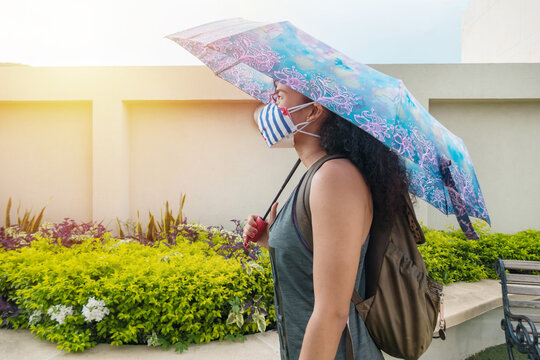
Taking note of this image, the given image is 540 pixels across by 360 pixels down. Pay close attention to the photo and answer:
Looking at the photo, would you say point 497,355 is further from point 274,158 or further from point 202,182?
point 202,182

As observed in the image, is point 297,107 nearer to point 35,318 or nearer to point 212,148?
point 35,318

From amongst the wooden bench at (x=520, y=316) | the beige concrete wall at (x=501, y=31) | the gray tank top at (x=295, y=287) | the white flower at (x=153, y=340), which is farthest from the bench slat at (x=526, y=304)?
the beige concrete wall at (x=501, y=31)

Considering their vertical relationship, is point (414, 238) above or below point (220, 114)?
below

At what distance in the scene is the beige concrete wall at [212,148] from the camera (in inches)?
236

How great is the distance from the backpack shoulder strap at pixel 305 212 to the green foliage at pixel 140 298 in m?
→ 2.17

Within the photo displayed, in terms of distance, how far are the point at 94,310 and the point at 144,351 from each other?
49 centimetres

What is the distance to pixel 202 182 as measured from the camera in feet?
20.3

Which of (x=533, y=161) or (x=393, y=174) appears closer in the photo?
(x=393, y=174)

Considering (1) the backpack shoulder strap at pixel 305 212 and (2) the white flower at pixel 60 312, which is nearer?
(1) the backpack shoulder strap at pixel 305 212

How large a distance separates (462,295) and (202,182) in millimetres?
3942

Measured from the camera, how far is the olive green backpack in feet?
3.61

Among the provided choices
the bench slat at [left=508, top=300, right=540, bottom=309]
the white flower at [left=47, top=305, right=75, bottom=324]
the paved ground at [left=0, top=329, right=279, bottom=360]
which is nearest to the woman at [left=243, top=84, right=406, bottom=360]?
the paved ground at [left=0, top=329, right=279, bottom=360]

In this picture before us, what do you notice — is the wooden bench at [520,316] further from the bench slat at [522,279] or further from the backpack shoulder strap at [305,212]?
the backpack shoulder strap at [305,212]

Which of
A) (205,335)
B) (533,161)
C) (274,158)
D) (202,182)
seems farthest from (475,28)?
(205,335)
